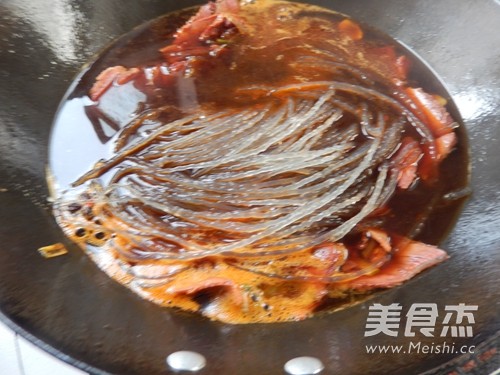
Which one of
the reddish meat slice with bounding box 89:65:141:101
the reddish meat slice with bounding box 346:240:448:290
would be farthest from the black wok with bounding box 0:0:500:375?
the reddish meat slice with bounding box 89:65:141:101

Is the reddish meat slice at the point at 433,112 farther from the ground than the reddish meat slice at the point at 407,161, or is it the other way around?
the reddish meat slice at the point at 433,112

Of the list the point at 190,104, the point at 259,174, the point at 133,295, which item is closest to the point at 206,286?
the point at 133,295

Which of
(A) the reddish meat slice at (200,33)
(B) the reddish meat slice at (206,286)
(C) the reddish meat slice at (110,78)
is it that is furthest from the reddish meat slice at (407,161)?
(C) the reddish meat slice at (110,78)

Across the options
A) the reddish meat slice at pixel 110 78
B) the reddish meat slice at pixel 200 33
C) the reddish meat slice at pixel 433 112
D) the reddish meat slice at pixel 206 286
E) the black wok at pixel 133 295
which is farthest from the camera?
the reddish meat slice at pixel 200 33

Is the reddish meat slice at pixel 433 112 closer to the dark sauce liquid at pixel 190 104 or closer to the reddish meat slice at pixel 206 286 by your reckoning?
the dark sauce liquid at pixel 190 104

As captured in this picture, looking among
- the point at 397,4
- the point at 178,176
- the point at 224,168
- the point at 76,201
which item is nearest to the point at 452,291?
the point at 224,168

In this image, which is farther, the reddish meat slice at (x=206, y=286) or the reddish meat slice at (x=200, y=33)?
the reddish meat slice at (x=200, y=33)

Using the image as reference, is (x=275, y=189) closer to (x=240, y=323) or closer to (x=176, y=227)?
(x=176, y=227)

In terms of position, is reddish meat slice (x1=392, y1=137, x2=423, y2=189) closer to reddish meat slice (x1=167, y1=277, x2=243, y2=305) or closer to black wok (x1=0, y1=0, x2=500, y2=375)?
black wok (x1=0, y1=0, x2=500, y2=375)
